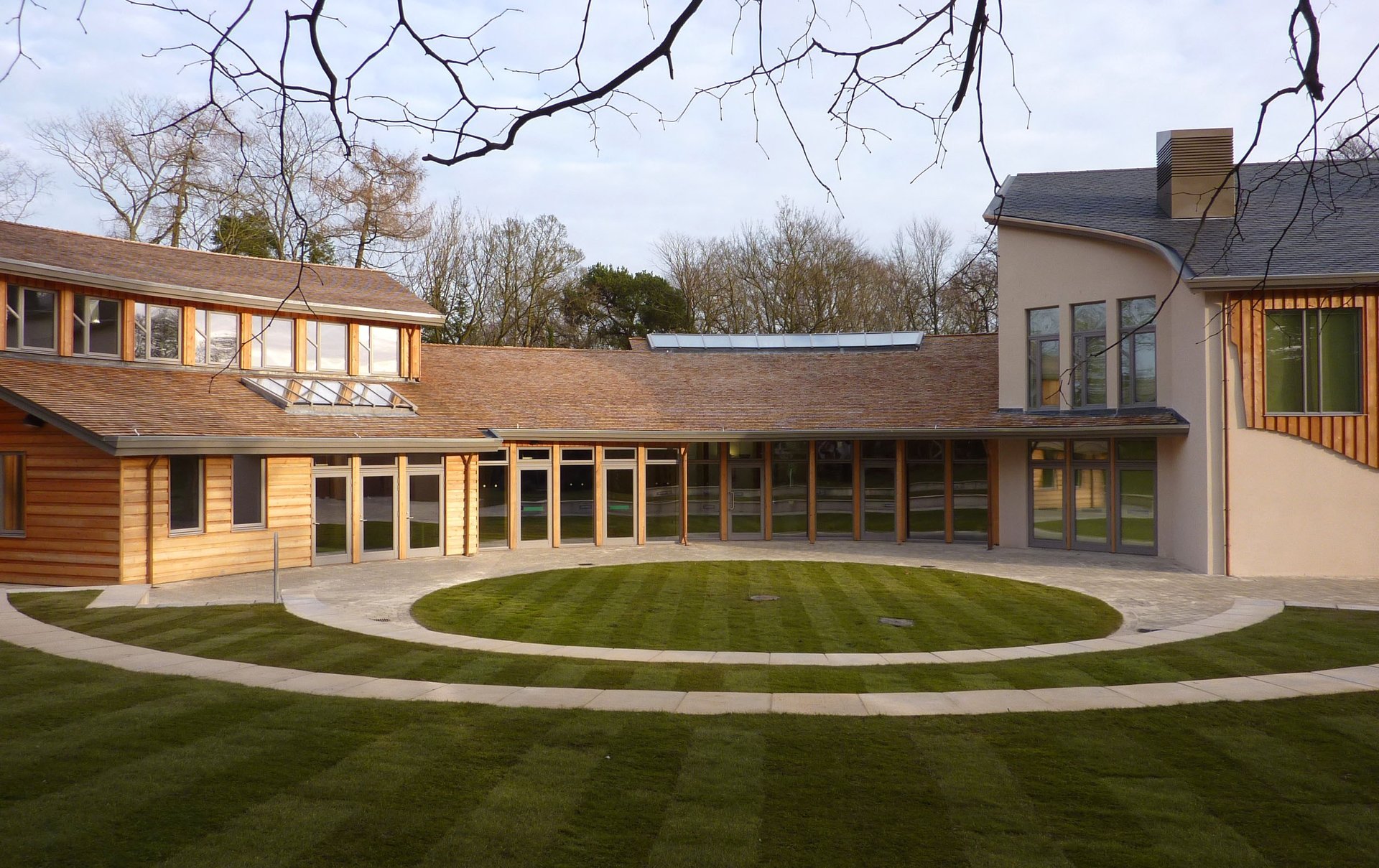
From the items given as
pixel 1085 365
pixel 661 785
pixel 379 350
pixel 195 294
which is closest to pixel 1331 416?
pixel 1085 365

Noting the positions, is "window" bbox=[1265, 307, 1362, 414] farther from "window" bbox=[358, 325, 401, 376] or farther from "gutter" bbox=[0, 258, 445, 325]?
"window" bbox=[358, 325, 401, 376]

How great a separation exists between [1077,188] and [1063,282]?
11.5 feet

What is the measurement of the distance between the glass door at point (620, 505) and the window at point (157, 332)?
9.34 metres

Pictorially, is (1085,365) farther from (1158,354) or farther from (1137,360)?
(1158,354)

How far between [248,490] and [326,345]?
453 cm

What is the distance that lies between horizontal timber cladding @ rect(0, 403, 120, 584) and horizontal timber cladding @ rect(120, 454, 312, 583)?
231 mm

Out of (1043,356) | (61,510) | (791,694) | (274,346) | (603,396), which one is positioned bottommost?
(791,694)

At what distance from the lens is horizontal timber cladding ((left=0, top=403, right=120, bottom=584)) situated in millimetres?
15055

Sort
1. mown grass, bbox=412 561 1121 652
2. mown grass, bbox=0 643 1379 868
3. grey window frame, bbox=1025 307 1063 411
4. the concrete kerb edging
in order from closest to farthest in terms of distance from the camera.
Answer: mown grass, bbox=0 643 1379 868
the concrete kerb edging
mown grass, bbox=412 561 1121 652
grey window frame, bbox=1025 307 1063 411

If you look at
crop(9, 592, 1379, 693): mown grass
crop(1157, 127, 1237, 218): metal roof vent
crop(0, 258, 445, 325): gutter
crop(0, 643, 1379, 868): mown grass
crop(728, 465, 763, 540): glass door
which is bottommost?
crop(9, 592, 1379, 693): mown grass

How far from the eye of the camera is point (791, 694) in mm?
8172

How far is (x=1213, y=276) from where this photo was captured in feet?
52.4

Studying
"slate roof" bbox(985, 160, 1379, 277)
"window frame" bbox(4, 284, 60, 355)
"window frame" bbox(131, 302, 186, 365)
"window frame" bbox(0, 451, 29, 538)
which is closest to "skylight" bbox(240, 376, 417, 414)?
"window frame" bbox(131, 302, 186, 365)

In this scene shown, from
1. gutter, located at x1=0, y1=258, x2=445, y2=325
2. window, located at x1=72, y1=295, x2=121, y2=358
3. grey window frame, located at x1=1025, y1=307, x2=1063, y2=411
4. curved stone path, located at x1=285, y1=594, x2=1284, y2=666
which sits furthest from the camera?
grey window frame, located at x1=1025, y1=307, x2=1063, y2=411
